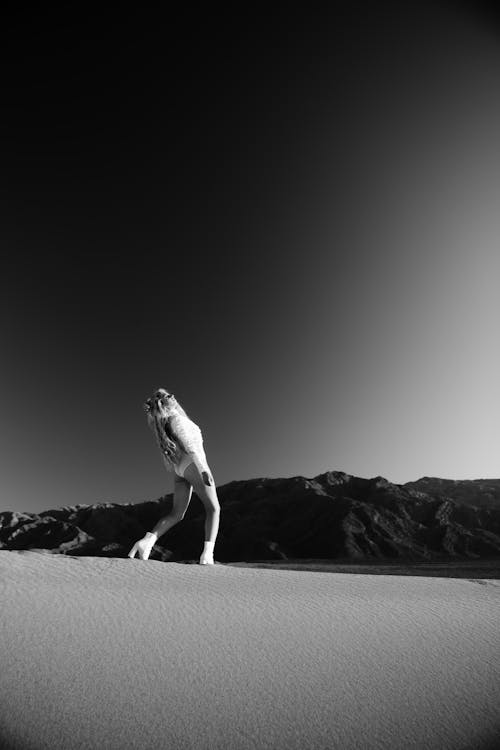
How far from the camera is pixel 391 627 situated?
333cm

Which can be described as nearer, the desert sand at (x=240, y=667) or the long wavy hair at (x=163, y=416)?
the desert sand at (x=240, y=667)

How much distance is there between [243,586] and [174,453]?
100 inches

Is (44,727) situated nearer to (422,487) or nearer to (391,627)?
(391,627)

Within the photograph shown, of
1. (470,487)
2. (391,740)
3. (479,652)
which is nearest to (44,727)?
(391,740)

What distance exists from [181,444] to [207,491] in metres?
0.69

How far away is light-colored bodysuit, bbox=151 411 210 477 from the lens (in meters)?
6.57

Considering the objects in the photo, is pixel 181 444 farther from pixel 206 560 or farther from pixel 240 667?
pixel 240 667

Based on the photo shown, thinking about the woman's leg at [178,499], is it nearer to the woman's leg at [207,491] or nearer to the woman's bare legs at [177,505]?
the woman's bare legs at [177,505]

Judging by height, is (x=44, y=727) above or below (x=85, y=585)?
below

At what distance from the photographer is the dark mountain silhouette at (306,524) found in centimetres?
7212

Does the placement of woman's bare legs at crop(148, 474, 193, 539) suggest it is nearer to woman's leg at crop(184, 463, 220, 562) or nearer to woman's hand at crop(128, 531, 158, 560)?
woman's leg at crop(184, 463, 220, 562)

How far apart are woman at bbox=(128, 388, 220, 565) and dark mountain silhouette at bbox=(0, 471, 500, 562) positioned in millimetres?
64260

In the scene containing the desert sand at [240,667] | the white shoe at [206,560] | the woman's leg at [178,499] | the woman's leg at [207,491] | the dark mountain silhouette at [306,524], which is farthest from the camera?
the dark mountain silhouette at [306,524]

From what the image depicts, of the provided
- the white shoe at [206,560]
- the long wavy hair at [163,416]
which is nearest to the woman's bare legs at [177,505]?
the long wavy hair at [163,416]
